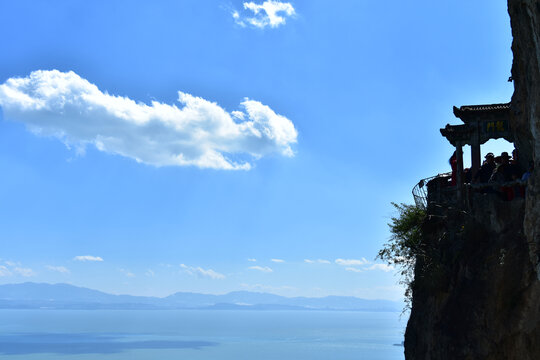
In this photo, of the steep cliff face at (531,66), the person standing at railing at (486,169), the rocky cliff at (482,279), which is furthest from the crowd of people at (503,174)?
the steep cliff face at (531,66)

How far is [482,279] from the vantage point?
51.3 feet

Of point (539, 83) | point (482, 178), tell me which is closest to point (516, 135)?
point (482, 178)

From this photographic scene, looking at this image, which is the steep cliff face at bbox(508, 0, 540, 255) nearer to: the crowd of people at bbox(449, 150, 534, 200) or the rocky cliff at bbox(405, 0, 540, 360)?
the rocky cliff at bbox(405, 0, 540, 360)

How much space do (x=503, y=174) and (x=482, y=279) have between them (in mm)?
2932

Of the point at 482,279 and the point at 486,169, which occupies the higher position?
the point at 486,169

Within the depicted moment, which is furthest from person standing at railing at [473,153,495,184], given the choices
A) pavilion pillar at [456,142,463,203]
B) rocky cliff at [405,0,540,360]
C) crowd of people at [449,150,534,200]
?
rocky cliff at [405,0,540,360]

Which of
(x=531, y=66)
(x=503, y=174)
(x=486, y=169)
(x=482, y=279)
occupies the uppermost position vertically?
(x=531, y=66)

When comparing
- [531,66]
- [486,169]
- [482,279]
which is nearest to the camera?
[531,66]

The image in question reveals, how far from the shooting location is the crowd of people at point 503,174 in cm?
1553

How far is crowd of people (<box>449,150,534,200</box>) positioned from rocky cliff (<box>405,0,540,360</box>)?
327 mm

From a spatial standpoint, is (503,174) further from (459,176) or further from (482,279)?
(482,279)

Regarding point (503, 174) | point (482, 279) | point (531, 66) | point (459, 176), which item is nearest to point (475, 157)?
point (459, 176)

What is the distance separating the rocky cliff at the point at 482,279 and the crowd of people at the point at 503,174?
327mm

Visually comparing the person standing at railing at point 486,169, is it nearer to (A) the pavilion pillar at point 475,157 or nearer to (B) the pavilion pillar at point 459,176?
(B) the pavilion pillar at point 459,176
